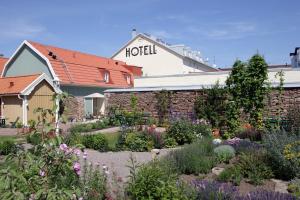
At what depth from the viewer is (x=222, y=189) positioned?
521cm

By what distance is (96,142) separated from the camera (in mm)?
12711

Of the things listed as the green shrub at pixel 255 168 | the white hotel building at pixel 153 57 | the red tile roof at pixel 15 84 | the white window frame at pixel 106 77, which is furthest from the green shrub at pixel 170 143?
the white hotel building at pixel 153 57

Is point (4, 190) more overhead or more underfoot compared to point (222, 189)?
more overhead

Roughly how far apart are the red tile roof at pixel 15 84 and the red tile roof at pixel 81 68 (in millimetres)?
2281

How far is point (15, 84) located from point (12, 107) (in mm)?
1878

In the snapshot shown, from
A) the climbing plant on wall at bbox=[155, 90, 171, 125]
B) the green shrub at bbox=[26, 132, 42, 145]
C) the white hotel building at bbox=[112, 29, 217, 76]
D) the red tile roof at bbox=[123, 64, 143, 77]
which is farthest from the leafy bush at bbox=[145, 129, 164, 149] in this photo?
the white hotel building at bbox=[112, 29, 217, 76]

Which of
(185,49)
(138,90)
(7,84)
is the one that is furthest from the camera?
(185,49)

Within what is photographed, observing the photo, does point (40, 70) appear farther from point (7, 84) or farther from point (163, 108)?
point (163, 108)

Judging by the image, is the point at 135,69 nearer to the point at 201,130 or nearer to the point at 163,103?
the point at 163,103

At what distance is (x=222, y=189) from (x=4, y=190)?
3.25 meters

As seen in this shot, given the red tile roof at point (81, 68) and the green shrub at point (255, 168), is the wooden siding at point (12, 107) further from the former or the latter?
the green shrub at point (255, 168)

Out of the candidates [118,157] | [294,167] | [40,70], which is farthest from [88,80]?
[294,167]

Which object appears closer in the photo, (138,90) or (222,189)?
(222,189)

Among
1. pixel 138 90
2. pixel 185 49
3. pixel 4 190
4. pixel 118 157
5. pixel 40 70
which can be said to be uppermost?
pixel 185 49
